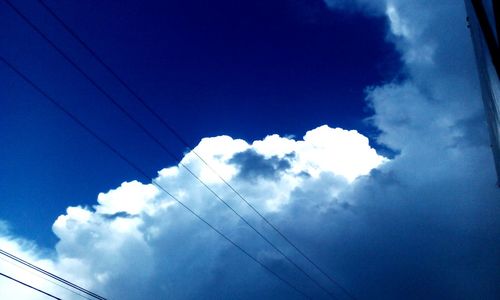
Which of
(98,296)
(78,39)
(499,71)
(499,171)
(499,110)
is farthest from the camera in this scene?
(98,296)

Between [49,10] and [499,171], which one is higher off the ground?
[499,171]

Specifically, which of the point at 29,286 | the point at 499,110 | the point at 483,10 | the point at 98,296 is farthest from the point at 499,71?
the point at 98,296

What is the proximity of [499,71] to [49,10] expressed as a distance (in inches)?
477

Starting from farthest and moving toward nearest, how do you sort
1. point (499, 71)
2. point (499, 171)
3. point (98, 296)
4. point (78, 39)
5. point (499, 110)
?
1. point (98, 296)
2. point (78, 39)
3. point (499, 171)
4. point (499, 110)
5. point (499, 71)

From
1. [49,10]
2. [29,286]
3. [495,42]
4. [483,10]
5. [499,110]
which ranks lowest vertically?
[29,286]

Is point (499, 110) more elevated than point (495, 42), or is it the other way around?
point (499, 110)

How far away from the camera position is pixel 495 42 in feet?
11.1

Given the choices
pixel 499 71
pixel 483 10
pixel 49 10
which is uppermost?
pixel 49 10

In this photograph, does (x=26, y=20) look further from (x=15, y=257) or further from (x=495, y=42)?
(x=495, y=42)

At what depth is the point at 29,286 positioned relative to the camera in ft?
32.9

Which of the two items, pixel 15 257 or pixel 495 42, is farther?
pixel 15 257

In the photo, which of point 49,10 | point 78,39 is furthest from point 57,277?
point 49,10

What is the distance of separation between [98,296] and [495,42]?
15.4 metres

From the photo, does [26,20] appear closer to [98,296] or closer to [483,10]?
[98,296]
